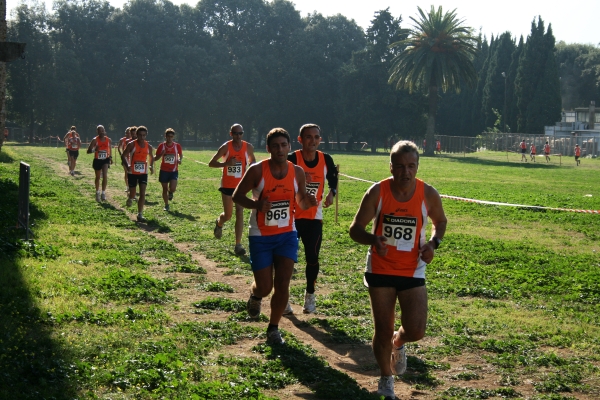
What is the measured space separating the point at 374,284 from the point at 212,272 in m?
5.72

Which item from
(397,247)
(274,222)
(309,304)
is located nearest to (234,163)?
(309,304)

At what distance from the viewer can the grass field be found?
5.84 meters

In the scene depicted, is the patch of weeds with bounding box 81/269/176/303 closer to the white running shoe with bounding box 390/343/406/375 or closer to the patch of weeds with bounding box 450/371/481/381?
the white running shoe with bounding box 390/343/406/375

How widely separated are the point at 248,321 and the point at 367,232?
3034 millimetres

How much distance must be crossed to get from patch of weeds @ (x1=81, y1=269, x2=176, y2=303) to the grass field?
A: 32mm

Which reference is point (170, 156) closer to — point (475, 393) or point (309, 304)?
point (309, 304)

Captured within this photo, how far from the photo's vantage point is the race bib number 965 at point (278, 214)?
23.1 ft

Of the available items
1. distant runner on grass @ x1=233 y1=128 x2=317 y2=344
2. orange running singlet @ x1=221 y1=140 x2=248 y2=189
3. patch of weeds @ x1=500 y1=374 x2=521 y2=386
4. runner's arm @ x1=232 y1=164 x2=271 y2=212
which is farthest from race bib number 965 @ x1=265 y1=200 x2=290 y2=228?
orange running singlet @ x1=221 y1=140 x2=248 y2=189

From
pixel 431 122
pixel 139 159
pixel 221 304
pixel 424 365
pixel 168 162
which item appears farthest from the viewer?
pixel 431 122

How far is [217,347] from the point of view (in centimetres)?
697

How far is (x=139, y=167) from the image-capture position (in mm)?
17578

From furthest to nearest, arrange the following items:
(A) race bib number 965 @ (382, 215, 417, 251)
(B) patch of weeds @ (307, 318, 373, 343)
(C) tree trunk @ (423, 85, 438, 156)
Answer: (C) tree trunk @ (423, 85, 438, 156) < (B) patch of weeds @ (307, 318, 373, 343) < (A) race bib number 965 @ (382, 215, 417, 251)

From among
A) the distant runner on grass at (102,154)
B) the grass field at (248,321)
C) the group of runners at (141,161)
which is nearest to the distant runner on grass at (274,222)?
the grass field at (248,321)

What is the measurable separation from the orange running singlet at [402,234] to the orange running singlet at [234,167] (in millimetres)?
7336
